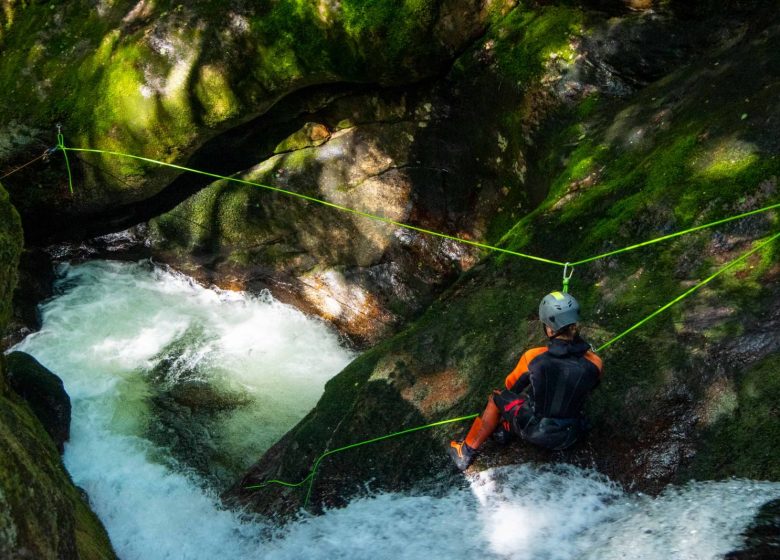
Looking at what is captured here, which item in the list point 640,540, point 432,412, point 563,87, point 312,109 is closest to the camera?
point 640,540

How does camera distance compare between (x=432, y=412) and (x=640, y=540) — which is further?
(x=432, y=412)

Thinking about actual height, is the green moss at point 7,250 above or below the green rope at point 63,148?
below

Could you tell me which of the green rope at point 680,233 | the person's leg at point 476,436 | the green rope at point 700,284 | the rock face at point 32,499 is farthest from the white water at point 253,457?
the green rope at point 680,233

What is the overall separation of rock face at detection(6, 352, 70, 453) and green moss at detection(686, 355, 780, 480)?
22.2ft

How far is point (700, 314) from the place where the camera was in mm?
4910

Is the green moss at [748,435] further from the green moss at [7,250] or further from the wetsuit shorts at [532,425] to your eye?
the green moss at [7,250]

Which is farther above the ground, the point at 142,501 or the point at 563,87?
the point at 563,87

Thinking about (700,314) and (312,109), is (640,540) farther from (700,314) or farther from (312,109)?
(312,109)

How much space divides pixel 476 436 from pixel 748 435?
187 centimetres

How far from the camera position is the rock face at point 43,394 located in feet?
24.5

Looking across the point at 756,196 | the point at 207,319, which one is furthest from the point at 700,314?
the point at 207,319

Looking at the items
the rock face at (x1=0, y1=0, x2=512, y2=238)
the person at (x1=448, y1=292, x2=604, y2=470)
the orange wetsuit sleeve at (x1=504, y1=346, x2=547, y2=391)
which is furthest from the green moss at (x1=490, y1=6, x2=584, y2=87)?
the orange wetsuit sleeve at (x1=504, y1=346, x2=547, y2=391)

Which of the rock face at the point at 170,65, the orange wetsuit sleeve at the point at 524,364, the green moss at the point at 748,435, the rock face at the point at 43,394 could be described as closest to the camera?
the green moss at the point at 748,435

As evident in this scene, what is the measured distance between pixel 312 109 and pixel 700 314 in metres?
6.90
